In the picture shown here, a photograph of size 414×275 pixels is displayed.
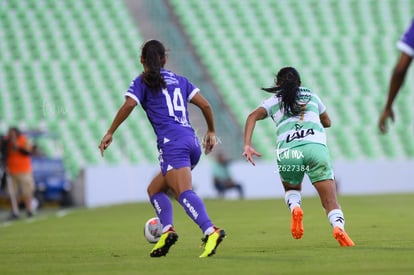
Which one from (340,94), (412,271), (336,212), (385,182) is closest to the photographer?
(412,271)

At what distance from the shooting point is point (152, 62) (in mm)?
8844

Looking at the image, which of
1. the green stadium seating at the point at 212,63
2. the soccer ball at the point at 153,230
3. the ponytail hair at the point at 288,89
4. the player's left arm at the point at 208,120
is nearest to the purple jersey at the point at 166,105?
the player's left arm at the point at 208,120

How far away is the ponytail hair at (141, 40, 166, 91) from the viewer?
8828 millimetres

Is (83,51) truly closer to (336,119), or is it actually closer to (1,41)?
(1,41)

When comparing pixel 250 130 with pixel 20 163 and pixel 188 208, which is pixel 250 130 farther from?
pixel 20 163

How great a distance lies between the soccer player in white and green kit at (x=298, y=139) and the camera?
31.2 ft

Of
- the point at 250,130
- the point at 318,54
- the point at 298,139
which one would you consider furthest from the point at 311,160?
the point at 318,54

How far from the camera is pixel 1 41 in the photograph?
1236 inches

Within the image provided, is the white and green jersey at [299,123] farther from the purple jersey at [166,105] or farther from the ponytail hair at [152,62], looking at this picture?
the ponytail hair at [152,62]

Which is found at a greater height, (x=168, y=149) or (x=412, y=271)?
(x=168, y=149)

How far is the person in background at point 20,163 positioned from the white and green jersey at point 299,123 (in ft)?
39.3

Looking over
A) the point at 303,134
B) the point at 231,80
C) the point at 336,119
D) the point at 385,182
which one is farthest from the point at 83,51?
the point at 303,134

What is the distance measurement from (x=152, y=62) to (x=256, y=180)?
20905 millimetres

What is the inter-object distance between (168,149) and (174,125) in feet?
0.83
